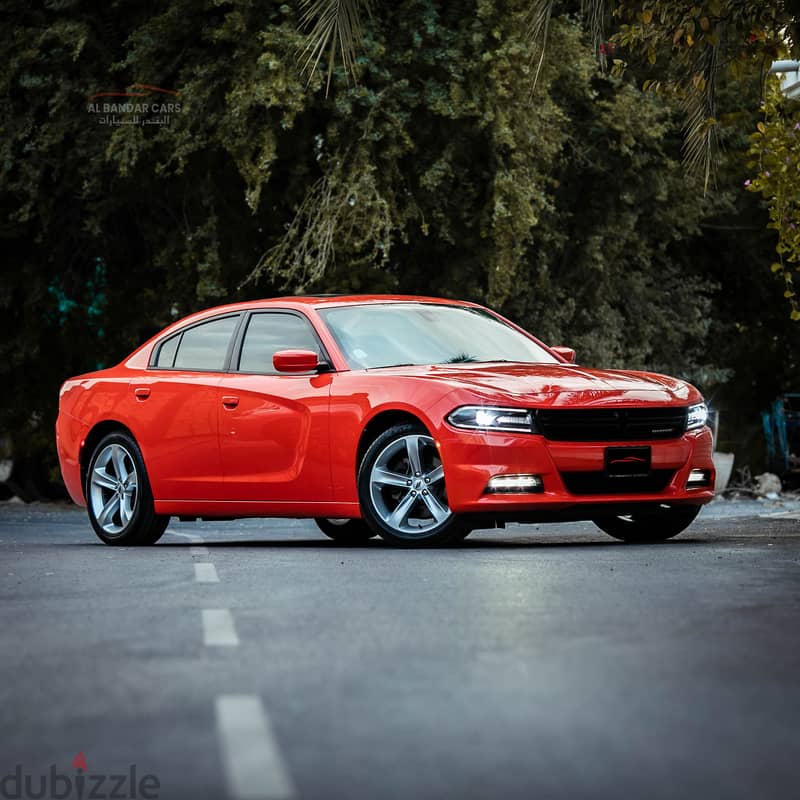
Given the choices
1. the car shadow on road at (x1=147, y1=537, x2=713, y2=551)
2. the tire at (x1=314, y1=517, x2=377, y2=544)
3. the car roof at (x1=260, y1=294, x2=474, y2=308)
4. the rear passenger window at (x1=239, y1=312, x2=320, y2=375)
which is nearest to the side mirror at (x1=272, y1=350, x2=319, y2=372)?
the rear passenger window at (x1=239, y1=312, x2=320, y2=375)

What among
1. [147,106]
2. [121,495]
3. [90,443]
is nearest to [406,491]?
[121,495]

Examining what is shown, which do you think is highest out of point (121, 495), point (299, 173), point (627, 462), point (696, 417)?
point (299, 173)

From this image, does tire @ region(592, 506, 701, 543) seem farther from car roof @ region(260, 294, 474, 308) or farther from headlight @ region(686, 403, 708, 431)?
car roof @ region(260, 294, 474, 308)

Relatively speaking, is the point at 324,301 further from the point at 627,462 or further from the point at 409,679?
the point at 409,679

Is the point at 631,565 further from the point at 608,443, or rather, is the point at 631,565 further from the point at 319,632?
the point at 319,632

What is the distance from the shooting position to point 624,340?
27.5 metres

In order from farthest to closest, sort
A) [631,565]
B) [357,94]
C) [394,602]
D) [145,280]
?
[145,280] → [357,94] → [631,565] → [394,602]

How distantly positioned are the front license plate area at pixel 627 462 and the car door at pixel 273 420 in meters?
1.71

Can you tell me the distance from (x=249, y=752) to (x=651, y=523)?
7612 mm

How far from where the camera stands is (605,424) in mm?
10477

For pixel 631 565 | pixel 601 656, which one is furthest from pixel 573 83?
pixel 601 656

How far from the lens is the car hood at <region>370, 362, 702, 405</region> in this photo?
10375 mm

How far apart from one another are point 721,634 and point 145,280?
60.5ft

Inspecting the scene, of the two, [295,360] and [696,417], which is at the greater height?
[295,360]
